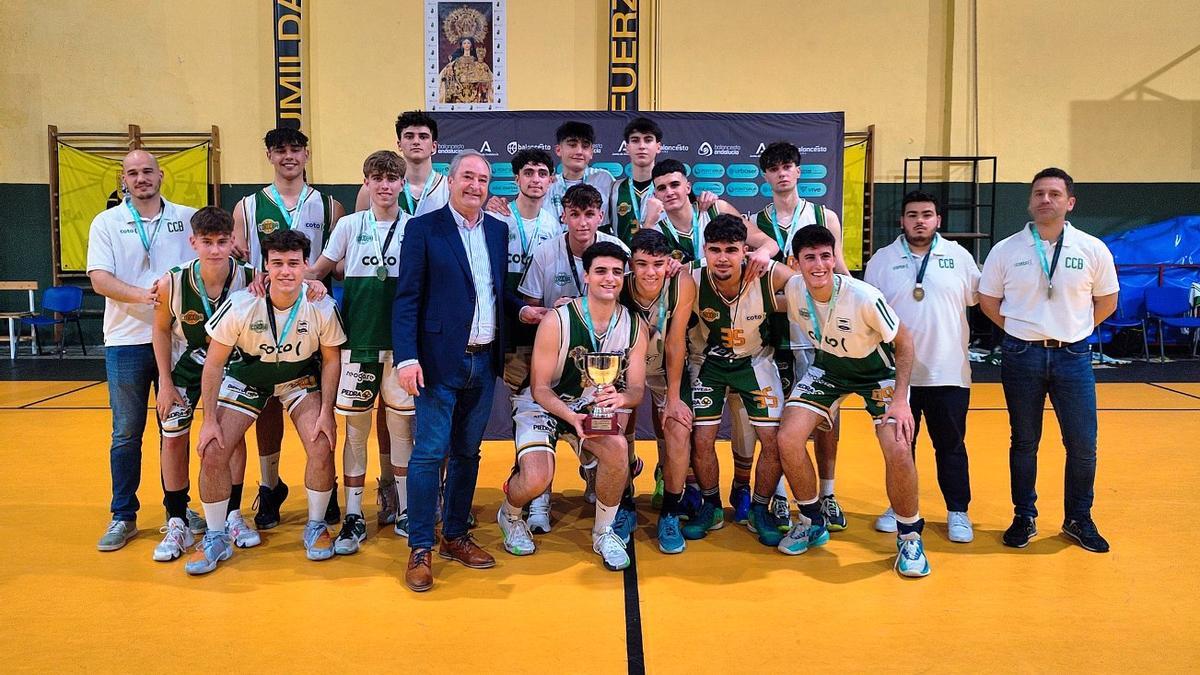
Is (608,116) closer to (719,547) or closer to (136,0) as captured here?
(719,547)

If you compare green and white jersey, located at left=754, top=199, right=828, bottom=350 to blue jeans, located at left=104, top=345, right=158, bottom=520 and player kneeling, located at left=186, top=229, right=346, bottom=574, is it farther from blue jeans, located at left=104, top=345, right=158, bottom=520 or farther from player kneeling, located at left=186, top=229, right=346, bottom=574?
blue jeans, located at left=104, top=345, right=158, bottom=520

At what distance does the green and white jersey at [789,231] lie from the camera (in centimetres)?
459

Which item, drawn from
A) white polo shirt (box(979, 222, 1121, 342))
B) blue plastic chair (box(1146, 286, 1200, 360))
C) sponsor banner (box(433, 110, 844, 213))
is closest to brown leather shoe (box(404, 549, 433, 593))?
white polo shirt (box(979, 222, 1121, 342))

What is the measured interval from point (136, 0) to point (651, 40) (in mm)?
7191

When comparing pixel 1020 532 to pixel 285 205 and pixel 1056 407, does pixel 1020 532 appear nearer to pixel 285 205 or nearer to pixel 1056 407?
pixel 1056 407

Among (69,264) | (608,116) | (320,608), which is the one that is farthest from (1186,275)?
(69,264)

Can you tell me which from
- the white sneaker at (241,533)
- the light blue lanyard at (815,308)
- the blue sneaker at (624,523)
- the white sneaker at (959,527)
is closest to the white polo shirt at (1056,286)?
the light blue lanyard at (815,308)

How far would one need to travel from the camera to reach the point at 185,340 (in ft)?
13.9

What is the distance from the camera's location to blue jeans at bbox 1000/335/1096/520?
415cm

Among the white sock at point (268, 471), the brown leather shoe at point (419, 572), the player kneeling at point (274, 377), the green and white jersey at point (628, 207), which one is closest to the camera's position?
the brown leather shoe at point (419, 572)

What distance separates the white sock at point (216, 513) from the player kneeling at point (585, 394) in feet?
4.49

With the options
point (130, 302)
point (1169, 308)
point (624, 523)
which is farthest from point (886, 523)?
point (1169, 308)

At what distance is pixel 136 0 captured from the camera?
11719mm

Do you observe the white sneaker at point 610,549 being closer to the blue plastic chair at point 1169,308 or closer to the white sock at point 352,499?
the white sock at point 352,499
